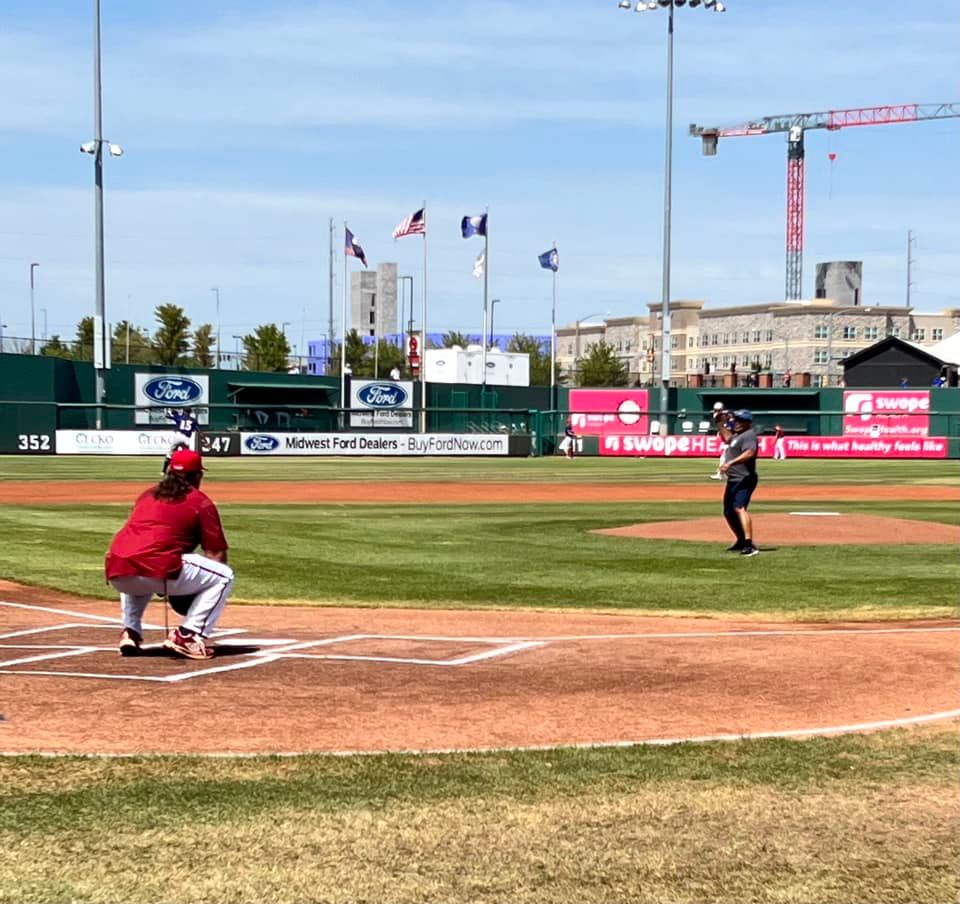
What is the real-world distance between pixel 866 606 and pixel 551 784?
28.5 ft

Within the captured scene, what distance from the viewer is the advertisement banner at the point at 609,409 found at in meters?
75.5

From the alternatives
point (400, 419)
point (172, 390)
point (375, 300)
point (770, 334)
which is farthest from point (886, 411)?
point (375, 300)

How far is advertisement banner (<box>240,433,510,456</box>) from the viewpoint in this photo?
59281 mm

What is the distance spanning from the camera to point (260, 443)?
59.2 m

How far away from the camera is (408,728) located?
8.23 metres

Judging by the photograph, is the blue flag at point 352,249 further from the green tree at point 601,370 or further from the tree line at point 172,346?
the green tree at point 601,370

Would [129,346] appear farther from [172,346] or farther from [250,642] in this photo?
[250,642]

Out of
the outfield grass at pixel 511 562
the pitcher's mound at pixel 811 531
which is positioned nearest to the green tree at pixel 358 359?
the outfield grass at pixel 511 562

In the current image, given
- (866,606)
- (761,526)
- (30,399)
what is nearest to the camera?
(866,606)

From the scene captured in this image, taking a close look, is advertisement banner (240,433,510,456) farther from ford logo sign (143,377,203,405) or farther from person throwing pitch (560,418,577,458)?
ford logo sign (143,377,203,405)

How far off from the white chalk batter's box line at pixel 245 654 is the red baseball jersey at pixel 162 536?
80cm

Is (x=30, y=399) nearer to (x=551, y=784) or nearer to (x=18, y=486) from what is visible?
(x=18, y=486)

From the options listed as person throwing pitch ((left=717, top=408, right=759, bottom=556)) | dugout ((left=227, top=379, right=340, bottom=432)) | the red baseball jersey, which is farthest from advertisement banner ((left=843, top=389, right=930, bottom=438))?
the red baseball jersey

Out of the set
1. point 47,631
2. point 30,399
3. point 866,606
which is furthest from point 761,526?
point 30,399
